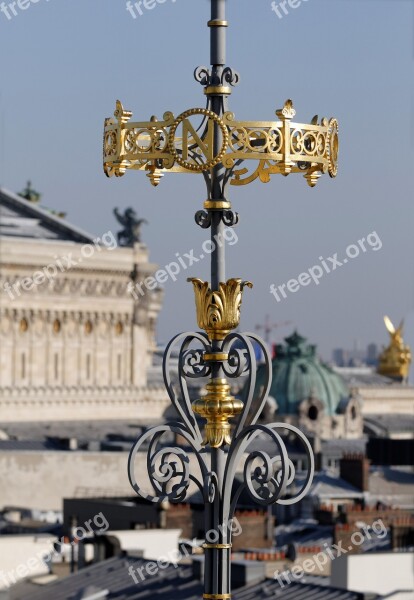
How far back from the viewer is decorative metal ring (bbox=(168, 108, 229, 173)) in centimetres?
1284

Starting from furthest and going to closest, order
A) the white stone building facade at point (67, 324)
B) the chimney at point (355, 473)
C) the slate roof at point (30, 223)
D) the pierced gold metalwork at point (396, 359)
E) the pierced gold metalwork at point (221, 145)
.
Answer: the pierced gold metalwork at point (396, 359) < the slate roof at point (30, 223) < the white stone building facade at point (67, 324) < the chimney at point (355, 473) < the pierced gold metalwork at point (221, 145)

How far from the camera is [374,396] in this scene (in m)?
139

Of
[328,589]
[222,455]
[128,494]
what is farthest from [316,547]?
[222,455]

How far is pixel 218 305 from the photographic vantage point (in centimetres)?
1302

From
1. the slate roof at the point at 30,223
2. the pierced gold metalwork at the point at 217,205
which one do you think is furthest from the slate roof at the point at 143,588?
the slate roof at the point at 30,223

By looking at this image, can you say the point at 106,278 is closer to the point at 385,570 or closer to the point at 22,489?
the point at 22,489

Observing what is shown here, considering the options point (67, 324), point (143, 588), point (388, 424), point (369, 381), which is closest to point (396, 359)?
point (369, 381)

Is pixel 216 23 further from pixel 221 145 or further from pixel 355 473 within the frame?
pixel 355 473

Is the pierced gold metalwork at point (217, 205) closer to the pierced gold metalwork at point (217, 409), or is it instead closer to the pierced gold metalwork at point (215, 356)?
the pierced gold metalwork at point (215, 356)

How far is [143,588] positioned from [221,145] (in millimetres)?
29418

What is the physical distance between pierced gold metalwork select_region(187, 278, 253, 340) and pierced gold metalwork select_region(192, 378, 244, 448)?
0.32 m

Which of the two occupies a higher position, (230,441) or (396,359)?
(396,359)

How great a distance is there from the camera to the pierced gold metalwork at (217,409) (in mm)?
13109

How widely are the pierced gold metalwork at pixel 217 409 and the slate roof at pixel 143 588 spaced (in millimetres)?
25080
